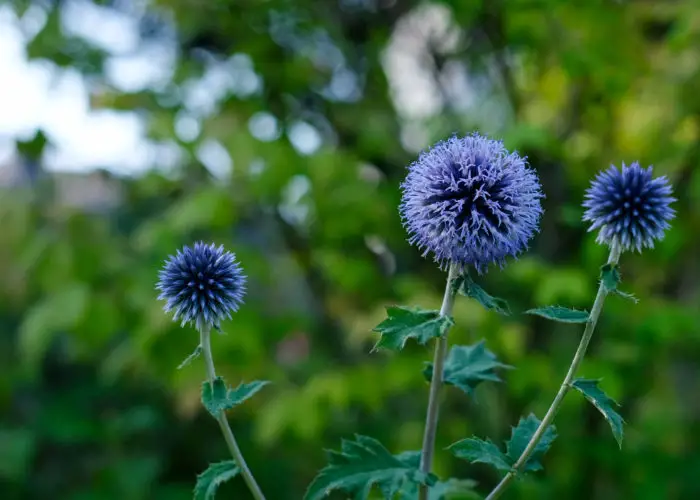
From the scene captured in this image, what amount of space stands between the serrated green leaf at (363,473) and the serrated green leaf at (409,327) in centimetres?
18

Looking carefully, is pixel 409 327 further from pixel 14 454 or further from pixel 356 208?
pixel 14 454

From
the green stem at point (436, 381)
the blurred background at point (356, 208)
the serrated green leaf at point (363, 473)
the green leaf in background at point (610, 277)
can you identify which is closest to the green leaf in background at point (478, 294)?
the green stem at point (436, 381)

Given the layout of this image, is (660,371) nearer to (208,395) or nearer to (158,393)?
(158,393)

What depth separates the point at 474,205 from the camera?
978 mm

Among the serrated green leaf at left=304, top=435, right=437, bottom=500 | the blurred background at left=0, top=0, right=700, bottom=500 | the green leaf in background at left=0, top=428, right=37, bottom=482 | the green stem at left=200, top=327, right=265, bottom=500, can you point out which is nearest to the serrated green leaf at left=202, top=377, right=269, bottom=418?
the green stem at left=200, top=327, right=265, bottom=500

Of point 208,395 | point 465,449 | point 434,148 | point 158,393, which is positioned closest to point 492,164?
point 434,148

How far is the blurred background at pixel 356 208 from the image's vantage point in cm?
290

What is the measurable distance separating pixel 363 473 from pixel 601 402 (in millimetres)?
317

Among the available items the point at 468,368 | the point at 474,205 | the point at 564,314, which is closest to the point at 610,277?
the point at 564,314

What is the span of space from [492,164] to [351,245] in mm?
2363

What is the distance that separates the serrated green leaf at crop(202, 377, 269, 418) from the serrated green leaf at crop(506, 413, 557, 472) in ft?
1.15

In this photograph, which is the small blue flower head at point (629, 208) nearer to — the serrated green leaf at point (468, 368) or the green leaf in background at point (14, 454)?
the serrated green leaf at point (468, 368)

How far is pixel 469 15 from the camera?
9.71ft

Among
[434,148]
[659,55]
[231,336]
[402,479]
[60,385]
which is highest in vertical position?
[659,55]
